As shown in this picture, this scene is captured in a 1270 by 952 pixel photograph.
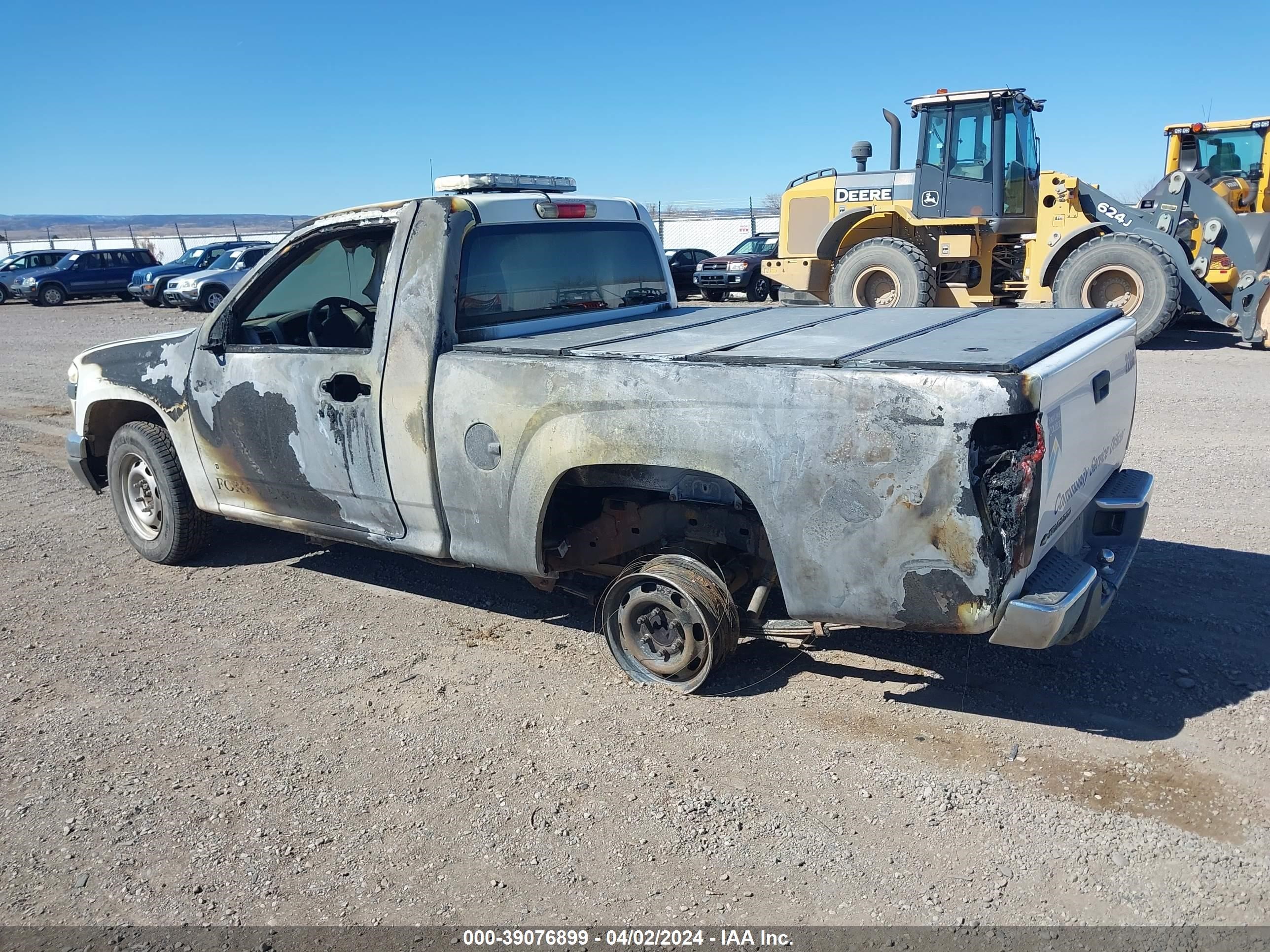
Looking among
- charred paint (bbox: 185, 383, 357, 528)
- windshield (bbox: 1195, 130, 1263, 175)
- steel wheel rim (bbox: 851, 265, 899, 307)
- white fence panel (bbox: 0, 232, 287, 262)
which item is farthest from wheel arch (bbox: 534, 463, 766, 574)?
white fence panel (bbox: 0, 232, 287, 262)

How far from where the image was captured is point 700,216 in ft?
221

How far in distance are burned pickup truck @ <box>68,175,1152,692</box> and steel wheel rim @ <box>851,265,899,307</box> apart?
9377mm

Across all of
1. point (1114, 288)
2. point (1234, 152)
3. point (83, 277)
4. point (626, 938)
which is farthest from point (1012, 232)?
point (83, 277)

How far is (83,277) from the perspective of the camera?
2970 cm

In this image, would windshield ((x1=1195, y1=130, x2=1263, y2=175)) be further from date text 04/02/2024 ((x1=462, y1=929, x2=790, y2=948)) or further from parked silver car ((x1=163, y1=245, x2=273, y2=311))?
parked silver car ((x1=163, y1=245, x2=273, y2=311))

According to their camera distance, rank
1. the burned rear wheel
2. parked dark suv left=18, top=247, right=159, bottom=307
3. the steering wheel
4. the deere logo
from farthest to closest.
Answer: parked dark suv left=18, top=247, right=159, bottom=307 < the deere logo < the steering wheel < the burned rear wheel

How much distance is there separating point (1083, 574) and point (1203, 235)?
1145 cm

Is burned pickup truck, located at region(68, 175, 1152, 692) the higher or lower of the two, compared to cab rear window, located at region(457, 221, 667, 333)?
lower

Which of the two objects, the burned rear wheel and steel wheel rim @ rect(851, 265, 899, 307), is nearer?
the burned rear wheel

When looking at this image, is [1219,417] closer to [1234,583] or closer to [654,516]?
[1234,583]

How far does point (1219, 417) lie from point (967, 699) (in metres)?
6.30

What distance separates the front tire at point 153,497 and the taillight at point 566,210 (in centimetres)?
255

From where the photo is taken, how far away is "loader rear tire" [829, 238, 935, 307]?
14.2 m

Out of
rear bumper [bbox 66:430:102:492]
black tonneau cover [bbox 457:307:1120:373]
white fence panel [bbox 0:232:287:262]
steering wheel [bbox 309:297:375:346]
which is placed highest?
white fence panel [bbox 0:232:287:262]
